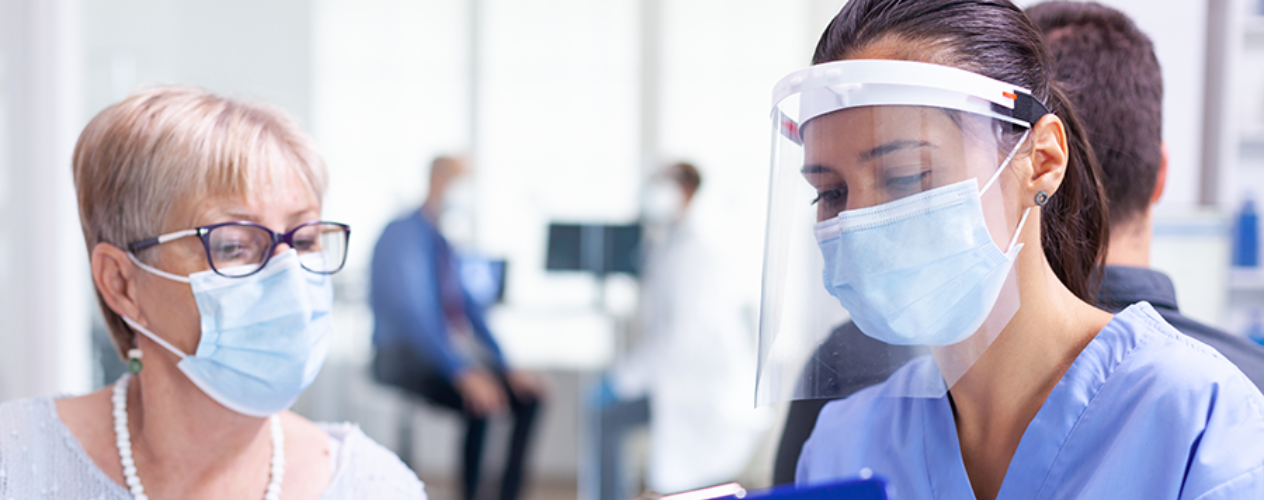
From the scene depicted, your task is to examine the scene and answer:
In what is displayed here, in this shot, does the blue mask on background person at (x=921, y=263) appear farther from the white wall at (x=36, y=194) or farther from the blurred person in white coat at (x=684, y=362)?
the white wall at (x=36, y=194)

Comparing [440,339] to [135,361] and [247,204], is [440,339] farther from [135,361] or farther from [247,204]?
[247,204]

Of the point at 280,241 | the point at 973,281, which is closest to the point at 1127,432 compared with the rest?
the point at 973,281

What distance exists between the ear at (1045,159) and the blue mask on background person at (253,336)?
801 millimetres

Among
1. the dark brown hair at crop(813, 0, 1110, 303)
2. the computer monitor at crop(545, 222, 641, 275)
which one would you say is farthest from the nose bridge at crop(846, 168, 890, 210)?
the computer monitor at crop(545, 222, 641, 275)

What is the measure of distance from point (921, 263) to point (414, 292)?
8.04 ft

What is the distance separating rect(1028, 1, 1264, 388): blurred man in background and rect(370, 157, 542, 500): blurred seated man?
2.33 m

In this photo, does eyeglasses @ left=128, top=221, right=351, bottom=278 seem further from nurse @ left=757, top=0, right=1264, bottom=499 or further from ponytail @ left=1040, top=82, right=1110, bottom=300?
ponytail @ left=1040, top=82, right=1110, bottom=300

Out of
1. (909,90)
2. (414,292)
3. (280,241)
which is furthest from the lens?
(414,292)

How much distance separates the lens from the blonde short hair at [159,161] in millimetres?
884

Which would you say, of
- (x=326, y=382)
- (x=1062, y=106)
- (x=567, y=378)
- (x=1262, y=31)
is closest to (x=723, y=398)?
(x=567, y=378)

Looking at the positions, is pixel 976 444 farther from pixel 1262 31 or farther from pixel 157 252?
pixel 1262 31

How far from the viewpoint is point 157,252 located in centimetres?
90

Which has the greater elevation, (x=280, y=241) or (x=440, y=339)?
(x=280, y=241)

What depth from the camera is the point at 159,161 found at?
2.89 feet
